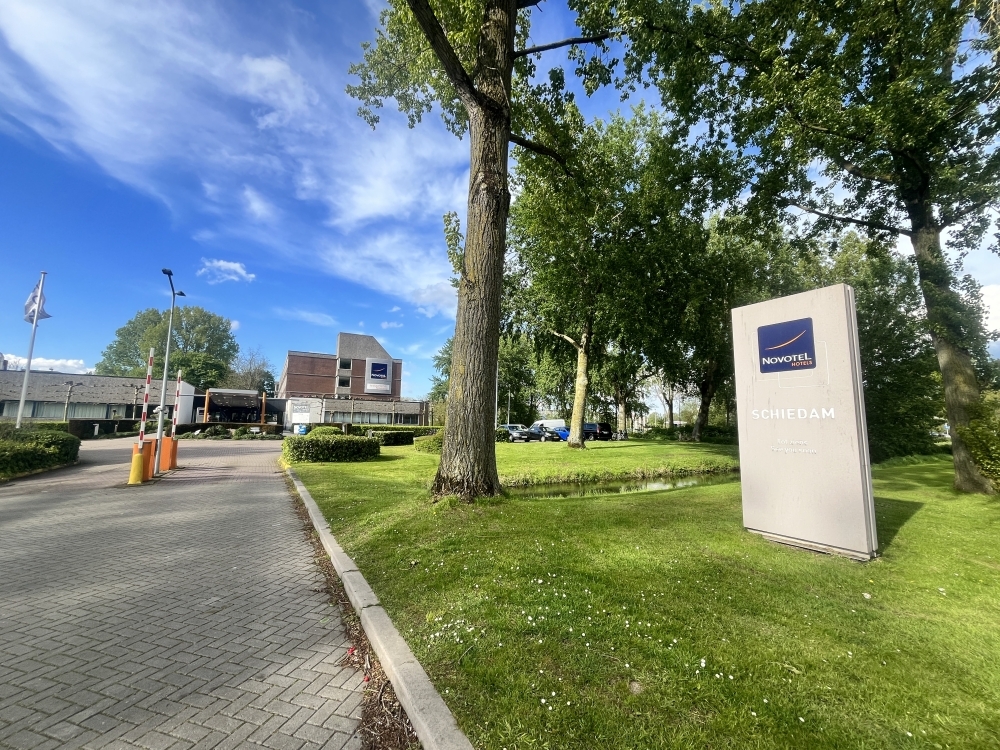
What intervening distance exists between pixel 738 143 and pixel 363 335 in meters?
65.0

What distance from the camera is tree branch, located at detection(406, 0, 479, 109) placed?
5836mm

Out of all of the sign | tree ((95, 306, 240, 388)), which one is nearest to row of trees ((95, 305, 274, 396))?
tree ((95, 306, 240, 388))

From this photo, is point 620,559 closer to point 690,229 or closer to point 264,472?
point 264,472

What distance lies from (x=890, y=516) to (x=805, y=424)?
3.17 m

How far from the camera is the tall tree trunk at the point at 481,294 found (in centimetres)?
696

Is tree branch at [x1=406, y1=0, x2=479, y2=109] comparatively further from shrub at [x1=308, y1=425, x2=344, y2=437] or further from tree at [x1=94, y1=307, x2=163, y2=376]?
tree at [x1=94, y1=307, x2=163, y2=376]

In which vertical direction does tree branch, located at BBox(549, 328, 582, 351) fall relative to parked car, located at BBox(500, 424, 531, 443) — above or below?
above

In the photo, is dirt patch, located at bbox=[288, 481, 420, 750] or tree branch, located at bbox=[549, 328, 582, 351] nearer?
dirt patch, located at bbox=[288, 481, 420, 750]

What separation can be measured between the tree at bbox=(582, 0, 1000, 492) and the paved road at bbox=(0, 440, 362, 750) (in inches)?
434

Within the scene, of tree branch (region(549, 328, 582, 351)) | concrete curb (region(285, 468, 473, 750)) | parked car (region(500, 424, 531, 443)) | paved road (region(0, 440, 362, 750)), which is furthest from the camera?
parked car (region(500, 424, 531, 443))

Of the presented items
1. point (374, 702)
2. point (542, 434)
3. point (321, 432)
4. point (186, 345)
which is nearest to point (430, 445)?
point (321, 432)

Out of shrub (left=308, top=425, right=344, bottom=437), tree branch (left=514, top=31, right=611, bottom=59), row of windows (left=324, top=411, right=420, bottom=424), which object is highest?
tree branch (left=514, top=31, right=611, bottom=59)

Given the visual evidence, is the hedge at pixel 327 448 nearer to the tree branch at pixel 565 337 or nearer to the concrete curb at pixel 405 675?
the tree branch at pixel 565 337

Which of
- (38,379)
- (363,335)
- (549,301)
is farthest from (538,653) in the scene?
(363,335)
